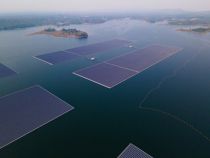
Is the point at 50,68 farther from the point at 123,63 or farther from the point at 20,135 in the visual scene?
the point at 20,135

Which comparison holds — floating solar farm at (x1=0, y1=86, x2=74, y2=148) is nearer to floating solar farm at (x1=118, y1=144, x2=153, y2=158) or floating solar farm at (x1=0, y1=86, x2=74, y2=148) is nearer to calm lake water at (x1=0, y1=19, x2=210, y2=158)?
calm lake water at (x1=0, y1=19, x2=210, y2=158)

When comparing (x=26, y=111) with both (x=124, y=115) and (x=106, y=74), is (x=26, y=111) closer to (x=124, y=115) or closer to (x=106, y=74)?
(x=124, y=115)

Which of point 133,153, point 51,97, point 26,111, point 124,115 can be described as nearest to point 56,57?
point 51,97

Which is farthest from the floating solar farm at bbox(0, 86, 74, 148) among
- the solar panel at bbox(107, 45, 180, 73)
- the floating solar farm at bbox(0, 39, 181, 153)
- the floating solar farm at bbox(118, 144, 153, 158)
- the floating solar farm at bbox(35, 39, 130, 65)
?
the solar panel at bbox(107, 45, 180, 73)

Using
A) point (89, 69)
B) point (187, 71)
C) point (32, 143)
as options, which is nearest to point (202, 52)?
point (187, 71)

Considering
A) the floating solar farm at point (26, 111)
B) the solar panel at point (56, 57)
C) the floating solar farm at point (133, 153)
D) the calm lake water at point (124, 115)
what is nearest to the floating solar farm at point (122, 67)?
the calm lake water at point (124, 115)

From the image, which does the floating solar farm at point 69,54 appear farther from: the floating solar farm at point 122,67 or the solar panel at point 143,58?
the solar panel at point 143,58
